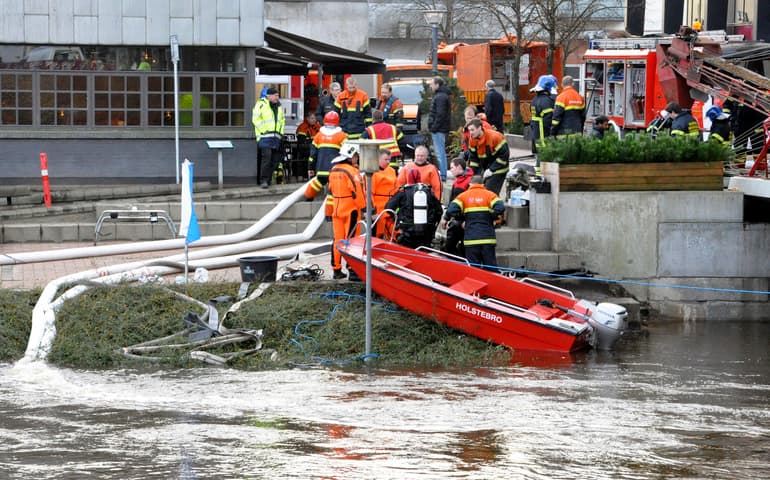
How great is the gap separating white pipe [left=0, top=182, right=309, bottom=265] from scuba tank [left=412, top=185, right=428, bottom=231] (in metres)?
3.01

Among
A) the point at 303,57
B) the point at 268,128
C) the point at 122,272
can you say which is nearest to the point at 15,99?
the point at 268,128

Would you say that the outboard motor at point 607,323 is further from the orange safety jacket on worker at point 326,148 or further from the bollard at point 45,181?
the bollard at point 45,181

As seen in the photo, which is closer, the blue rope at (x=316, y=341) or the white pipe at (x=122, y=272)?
the blue rope at (x=316, y=341)

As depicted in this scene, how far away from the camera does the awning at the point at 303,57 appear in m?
26.1

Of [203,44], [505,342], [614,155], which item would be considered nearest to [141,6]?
[203,44]

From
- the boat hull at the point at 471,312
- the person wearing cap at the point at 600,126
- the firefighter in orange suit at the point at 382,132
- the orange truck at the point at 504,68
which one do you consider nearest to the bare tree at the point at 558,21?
the orange truck at the point at 504,68

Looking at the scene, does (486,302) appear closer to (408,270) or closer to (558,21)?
(408,270)

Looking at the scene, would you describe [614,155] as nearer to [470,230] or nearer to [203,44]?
[470,230]

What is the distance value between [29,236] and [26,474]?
389 inches

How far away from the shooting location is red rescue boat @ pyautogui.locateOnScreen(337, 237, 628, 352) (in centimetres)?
1527

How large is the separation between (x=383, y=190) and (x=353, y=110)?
5.63m

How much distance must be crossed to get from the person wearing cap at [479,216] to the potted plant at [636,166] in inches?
90.4

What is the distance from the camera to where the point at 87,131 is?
23.9m

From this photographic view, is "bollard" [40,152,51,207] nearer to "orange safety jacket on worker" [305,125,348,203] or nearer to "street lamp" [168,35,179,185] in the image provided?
"street lamp" [168,35,179,185]
